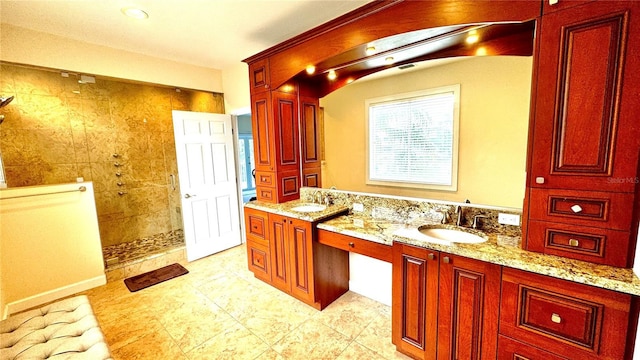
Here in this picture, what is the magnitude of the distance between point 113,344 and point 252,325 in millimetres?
1061

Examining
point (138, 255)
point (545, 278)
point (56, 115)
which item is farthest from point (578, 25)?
point (138, 255)

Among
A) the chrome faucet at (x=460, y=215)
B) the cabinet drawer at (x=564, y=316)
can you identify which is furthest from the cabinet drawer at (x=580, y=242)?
the chrome faucet at (x=460, y=215)

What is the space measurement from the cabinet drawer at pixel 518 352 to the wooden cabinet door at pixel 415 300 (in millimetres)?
334

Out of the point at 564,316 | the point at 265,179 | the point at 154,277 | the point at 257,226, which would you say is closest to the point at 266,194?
the point at 265,179

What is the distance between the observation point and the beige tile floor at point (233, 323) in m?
1.89

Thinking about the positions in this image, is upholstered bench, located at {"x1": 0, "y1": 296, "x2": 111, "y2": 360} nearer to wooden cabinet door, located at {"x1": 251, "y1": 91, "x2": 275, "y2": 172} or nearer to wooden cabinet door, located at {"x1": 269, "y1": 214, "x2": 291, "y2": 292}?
wooden cabinet door, located at {"x1": 269, "y1": 214, "x2": 291, "y2": 292}

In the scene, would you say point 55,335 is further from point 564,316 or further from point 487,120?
point 487,120

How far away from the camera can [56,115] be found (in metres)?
2.73

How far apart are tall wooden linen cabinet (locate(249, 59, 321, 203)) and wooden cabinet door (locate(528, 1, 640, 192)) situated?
6.74 ft

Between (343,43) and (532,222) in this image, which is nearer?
(532,222)

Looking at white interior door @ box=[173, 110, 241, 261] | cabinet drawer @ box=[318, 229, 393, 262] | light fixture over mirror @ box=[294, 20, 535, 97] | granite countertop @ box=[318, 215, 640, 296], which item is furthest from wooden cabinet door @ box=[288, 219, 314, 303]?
white interior door @ box=[173, 110, 241, 261]

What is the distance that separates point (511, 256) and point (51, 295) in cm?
409

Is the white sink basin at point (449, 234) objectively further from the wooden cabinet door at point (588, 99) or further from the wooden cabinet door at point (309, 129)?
the wooden cabinet door at point (309, 129)

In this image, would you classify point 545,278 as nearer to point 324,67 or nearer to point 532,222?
point 532,222
